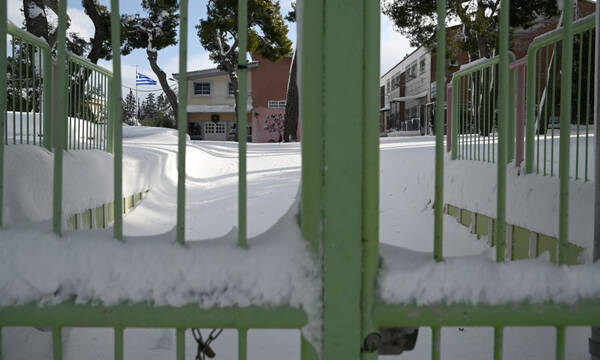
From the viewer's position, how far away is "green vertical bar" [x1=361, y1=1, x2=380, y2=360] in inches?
45.1

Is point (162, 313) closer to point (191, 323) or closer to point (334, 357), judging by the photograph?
point (191, 323)

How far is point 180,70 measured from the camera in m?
1.28

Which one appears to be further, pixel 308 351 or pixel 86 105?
pixel 86 105

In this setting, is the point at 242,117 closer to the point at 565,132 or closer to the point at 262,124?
the point at 565,132

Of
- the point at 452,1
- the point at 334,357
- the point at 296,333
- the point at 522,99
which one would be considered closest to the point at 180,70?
the point at 334,357

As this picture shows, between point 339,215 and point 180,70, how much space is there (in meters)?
0.60

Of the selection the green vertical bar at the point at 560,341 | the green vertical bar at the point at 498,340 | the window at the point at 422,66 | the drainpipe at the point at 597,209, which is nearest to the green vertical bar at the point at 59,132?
the green vertical bar at the point at 498,340

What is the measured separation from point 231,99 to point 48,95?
2678 centimetres

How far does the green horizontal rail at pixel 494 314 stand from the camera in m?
1.18

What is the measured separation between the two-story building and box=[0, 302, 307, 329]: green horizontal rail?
27184 millimetres

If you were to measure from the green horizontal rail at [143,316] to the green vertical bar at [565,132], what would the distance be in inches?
30.4

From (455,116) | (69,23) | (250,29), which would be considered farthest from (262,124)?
(455,116)

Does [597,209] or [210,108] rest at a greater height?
[210,108]

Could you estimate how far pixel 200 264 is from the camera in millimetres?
1215
